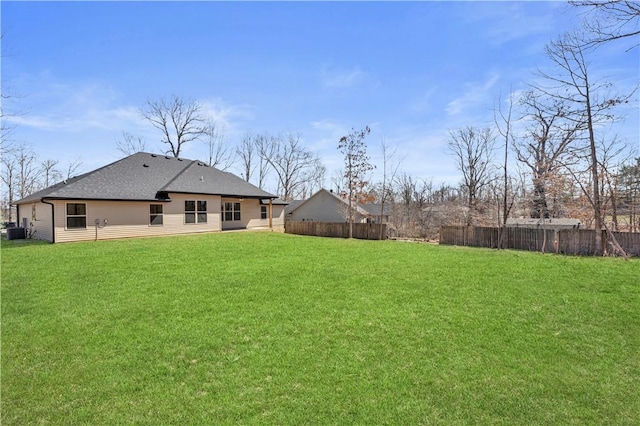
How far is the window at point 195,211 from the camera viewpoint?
17922 millimetres

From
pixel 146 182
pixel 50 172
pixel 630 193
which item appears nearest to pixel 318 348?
pixel 146 182

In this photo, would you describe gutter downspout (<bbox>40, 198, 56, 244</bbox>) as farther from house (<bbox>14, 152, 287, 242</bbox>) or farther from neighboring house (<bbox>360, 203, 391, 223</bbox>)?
neighboring house (<bbox>360, 203, 391, 223</bbox>)

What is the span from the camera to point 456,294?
241 inches

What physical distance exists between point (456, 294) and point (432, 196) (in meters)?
32.6

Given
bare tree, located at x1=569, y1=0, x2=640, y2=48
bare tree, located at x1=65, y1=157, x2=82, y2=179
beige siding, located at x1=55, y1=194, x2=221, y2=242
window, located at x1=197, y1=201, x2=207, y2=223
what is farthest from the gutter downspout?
bare tree, located at x1=65, y1=157, x2=82, y2=179

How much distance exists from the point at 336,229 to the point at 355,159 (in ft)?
15.8

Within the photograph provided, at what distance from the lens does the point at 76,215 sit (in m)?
14.1

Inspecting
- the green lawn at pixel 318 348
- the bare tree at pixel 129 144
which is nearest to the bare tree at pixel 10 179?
the bare tree at pixel 129 144

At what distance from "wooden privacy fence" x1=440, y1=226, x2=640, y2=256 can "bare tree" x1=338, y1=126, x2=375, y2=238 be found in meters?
6.20

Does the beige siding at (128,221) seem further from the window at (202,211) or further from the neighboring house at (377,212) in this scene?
the neighboring house at (377,212)

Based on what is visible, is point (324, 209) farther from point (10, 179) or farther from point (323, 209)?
point (10, 179)

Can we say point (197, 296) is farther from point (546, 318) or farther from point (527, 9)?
point (527, 9)

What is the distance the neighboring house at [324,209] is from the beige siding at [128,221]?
43.3ft

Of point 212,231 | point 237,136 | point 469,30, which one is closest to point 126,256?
point 212,231
